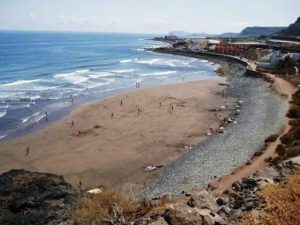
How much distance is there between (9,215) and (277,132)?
21.8m

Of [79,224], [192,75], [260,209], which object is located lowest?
[192,75]

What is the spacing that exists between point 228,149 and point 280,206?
15611 mm

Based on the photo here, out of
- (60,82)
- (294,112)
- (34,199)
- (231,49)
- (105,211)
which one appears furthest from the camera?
(231,49)

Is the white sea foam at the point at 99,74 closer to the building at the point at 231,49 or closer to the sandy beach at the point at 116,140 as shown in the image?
the sandy beach at the point at 116,140

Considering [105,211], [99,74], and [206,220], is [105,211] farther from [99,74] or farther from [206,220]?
[99,74]

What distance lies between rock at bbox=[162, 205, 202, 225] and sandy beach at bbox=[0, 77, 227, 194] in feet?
36.1

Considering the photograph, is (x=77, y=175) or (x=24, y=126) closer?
(x=77, y=175)

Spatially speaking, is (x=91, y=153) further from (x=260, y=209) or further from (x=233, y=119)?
(x=260, y=209)

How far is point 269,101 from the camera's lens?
141ft

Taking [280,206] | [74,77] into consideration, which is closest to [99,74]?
[74,77]

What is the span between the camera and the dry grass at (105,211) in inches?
Result: 502

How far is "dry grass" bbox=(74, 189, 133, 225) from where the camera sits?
502 inches

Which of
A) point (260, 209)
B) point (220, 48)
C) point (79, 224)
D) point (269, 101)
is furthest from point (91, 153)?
point (220, 48)

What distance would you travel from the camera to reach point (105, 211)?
13250 millimetres
